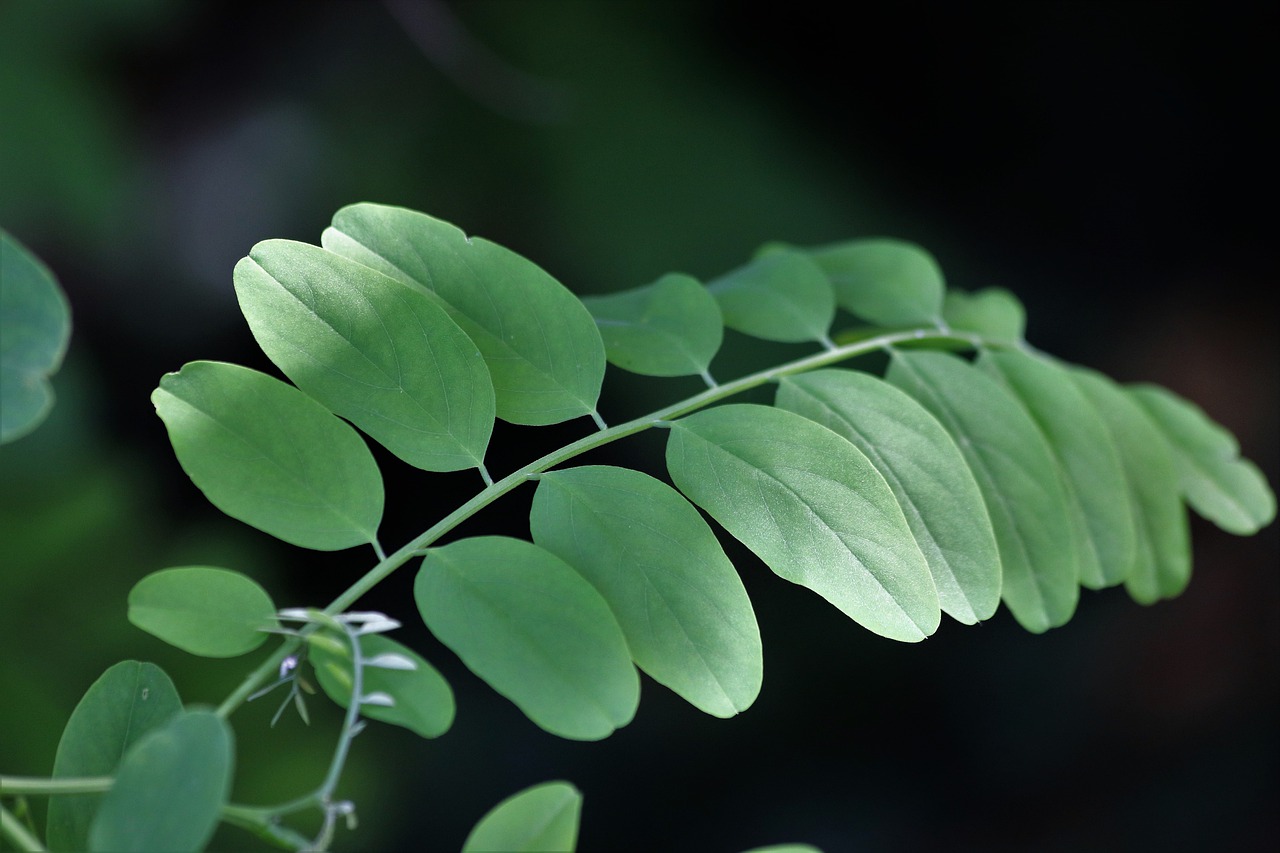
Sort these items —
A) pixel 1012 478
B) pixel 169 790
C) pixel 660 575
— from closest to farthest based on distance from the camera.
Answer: pixel 169 790, pixel 660 575, pixel 1012 478

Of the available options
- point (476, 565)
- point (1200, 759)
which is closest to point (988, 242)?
point (1200, 759)

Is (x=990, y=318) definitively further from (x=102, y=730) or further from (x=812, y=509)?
(x=102, y=730)

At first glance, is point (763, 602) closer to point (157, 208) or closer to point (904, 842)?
point (904, 842)

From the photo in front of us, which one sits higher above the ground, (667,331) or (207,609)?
(667,331)

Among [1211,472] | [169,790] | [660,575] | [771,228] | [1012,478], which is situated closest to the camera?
[169,790]

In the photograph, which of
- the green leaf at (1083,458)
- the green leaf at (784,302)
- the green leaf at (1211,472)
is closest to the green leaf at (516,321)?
the green leaf at (784,302)

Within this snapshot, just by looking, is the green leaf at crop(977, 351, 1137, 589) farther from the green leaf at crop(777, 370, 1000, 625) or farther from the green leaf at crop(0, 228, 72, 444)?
the green leaf at crop(0, 228, 72, 444)

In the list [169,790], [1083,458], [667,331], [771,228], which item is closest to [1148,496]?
[1083,458]
